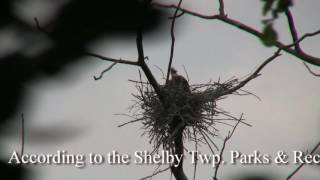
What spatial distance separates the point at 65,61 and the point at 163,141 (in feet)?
12.1

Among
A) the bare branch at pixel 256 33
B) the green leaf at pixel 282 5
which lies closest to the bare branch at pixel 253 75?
the bare branch at pixel 256 33

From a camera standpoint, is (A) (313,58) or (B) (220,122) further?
(B) (220,122)

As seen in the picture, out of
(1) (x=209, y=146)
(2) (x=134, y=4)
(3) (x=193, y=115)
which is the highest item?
(3) (x=193, y=115)

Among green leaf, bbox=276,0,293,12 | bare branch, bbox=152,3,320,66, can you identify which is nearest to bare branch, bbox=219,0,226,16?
bare branch, bbox=152,3,320,66

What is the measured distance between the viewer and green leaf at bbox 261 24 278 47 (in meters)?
1.21

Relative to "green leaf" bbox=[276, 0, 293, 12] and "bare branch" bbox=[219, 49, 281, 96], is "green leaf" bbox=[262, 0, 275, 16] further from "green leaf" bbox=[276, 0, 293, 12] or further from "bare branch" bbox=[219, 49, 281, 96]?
"bare branch" bbox=[219, 49, 281, 96]

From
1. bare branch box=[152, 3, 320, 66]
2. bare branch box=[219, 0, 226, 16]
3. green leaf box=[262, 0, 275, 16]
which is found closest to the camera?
green leaf box=[262, 0, 275, 16]

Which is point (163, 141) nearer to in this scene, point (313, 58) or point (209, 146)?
point (209, 146)

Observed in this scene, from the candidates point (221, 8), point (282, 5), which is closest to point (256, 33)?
point (221, 8)

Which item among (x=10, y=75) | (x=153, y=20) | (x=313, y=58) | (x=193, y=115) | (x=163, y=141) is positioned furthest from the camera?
(x=193, y=115)

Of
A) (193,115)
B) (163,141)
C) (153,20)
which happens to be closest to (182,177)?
(163,141)

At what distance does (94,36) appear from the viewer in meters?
0.72

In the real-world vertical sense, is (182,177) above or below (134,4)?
above

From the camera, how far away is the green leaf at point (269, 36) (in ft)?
3.97
